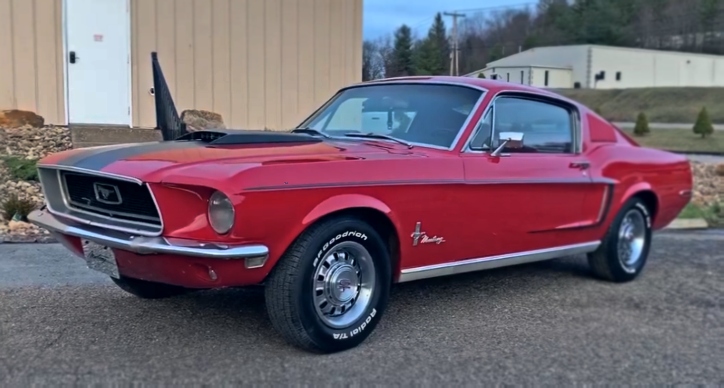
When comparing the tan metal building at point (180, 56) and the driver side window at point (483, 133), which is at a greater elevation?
the tan metal building at point (180, 56)

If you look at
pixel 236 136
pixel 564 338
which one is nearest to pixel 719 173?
pixel 564 338

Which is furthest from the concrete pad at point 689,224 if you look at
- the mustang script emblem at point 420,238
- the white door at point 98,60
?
the white door at point 98,60

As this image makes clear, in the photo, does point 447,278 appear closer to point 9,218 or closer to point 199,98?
point 9,218

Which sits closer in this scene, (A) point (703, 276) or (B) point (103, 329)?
(B) point (103, 329)

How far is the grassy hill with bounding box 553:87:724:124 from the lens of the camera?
46.5m

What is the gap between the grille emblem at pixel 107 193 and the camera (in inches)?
160

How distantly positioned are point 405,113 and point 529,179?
96cm

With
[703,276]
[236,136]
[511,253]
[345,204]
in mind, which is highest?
[236,136]

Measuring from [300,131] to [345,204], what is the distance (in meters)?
1.61

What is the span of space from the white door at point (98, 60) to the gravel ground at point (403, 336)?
5308 mm

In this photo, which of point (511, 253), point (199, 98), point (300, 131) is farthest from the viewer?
point (199, 98)

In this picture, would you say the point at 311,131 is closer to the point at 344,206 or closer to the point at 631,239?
A: the point at 344,206

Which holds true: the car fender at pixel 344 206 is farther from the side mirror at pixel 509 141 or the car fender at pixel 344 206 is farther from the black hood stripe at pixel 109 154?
the side mirror at pixel 509 141

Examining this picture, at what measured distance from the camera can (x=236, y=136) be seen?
15.2 ft
